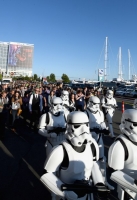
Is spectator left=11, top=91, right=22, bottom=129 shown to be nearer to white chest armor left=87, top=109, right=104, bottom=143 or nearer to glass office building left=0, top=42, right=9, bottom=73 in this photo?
white chest armor left=87, top=109, right=104, bottom=143

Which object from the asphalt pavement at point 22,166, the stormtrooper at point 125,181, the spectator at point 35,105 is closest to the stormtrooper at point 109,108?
the asphalt pavement at point 22,166

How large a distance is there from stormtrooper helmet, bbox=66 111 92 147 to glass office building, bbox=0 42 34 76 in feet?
394

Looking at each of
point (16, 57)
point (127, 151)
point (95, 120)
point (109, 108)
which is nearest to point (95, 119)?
point (95, 120)

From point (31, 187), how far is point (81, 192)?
2.11m

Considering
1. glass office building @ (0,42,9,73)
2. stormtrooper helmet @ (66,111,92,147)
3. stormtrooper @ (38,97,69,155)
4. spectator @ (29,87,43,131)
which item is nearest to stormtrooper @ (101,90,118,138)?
spectator @ (29,87,43,131)

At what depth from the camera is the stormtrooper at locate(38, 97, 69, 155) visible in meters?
3.92

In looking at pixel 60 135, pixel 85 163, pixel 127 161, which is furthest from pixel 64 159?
pixel 60 135

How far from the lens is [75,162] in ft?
7.70

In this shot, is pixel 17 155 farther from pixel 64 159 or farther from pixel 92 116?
pixel 64 159

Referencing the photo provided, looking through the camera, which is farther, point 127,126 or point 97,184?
point 127,126

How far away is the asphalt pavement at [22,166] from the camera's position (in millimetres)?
3693

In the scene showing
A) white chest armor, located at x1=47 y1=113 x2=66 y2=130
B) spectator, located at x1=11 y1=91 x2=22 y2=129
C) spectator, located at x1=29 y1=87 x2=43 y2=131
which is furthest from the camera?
spectator, located at x1=29 y1=87 x2=43 y2=131

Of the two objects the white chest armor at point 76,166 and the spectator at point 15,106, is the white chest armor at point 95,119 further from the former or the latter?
the spectator at point 15,106

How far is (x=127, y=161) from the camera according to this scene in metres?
2.47
